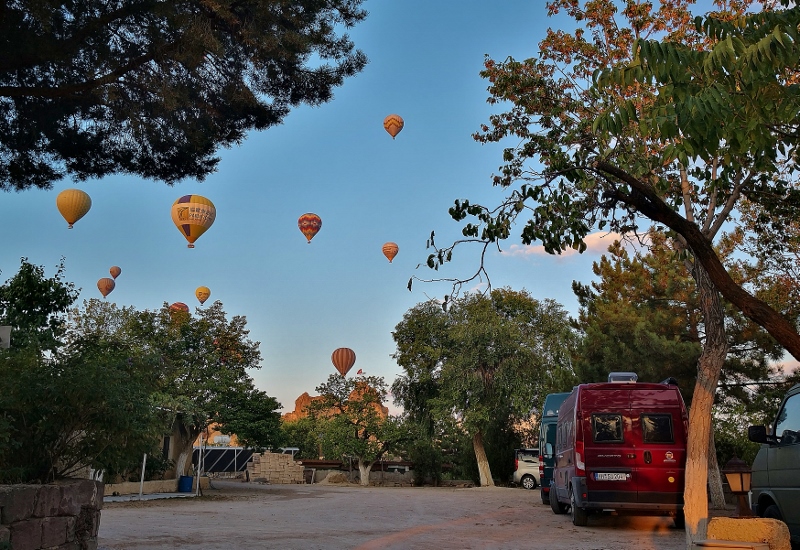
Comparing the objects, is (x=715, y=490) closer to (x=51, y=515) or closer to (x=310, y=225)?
(x=51, y=515)

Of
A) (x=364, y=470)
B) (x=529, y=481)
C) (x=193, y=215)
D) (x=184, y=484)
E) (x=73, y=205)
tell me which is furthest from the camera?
(x=364, y=470)

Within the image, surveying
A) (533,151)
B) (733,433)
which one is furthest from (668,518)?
(533,151)

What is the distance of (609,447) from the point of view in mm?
12492

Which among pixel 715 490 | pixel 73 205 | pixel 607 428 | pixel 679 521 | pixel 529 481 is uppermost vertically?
pixel 73 205

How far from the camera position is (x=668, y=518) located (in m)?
15.4

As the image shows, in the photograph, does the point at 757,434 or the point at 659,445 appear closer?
the point at 757,434

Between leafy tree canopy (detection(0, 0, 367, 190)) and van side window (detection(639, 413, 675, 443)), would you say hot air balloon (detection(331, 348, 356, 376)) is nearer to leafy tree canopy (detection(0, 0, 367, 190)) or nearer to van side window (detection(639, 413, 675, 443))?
van side window (detection(639, 413, 675, 443))

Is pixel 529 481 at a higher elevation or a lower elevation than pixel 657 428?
lower

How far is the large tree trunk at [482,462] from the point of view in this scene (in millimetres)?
35594

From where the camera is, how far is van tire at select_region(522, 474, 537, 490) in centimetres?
3166

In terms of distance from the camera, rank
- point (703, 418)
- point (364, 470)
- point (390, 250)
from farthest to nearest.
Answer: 1. point (390, 250)
2. point (364, 470)
3. point (703, 418)

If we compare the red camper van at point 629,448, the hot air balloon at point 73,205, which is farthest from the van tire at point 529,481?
the hot air balloon at point 73,205

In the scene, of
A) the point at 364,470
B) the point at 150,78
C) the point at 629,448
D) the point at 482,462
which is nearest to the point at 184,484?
the point at 364,470

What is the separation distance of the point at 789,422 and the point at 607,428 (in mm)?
4592
